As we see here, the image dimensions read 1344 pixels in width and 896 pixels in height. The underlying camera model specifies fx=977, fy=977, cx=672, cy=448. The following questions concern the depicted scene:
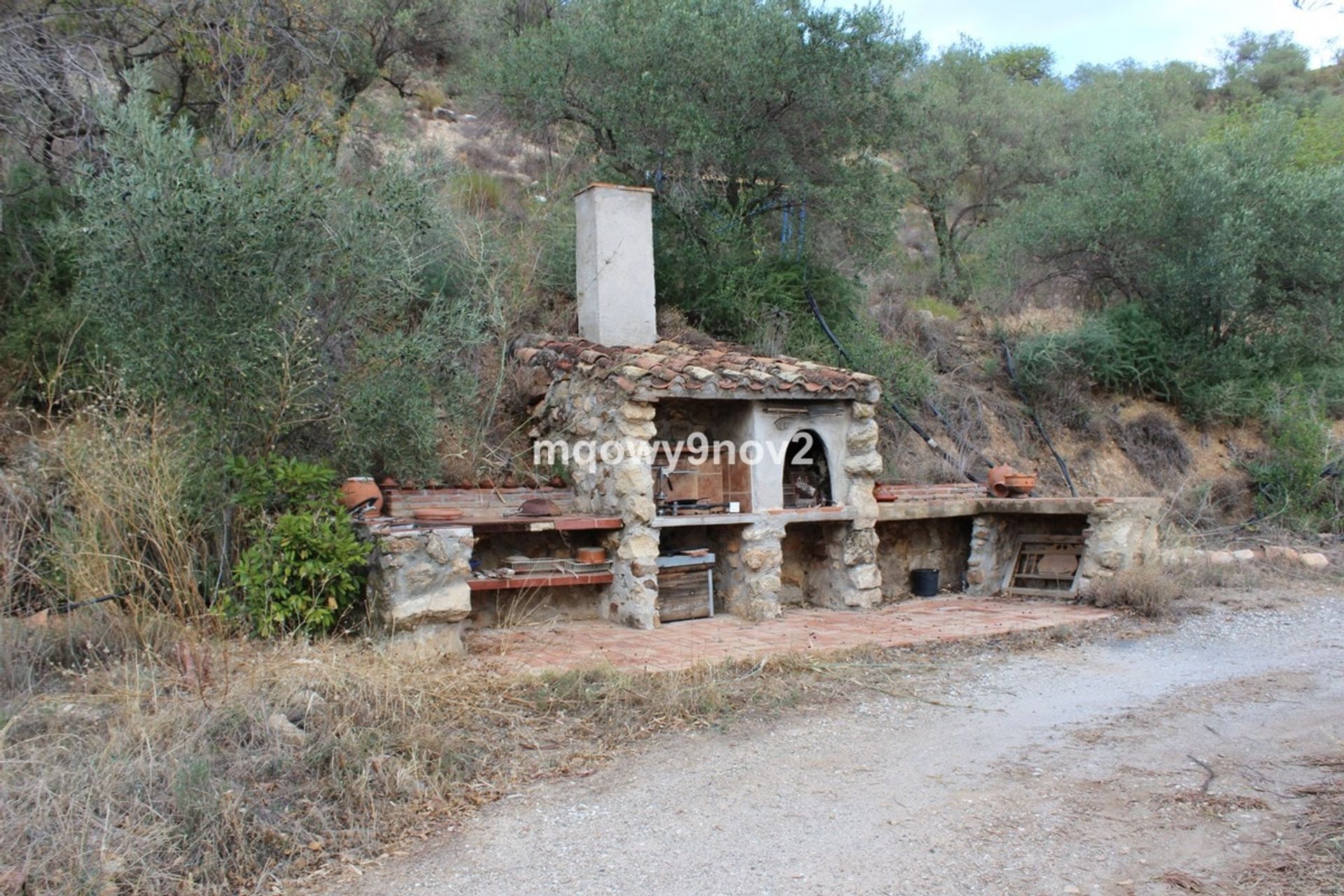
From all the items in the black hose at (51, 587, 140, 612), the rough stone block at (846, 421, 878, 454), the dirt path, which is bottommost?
the dirt path

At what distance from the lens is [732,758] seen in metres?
5.08

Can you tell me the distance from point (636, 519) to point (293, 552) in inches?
108

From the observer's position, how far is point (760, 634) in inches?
307

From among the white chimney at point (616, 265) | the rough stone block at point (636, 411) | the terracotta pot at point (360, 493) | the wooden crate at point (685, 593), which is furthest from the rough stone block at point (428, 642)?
the white chimney at point (616, 265)

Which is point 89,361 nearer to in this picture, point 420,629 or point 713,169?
point 420,629

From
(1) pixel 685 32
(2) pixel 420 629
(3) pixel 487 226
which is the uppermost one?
(1) pixel 685 32

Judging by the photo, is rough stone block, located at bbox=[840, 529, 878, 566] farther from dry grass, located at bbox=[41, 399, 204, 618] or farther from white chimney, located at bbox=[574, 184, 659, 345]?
dry grass, located at bbox=[41, 399, 204, 618]

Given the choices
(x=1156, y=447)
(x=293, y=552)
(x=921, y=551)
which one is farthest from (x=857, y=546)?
(x=1156, y=447)

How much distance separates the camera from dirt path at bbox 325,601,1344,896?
377cm

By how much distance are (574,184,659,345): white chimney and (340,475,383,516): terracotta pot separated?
277 cm

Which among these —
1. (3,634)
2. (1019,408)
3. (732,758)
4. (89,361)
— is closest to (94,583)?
(3,634)

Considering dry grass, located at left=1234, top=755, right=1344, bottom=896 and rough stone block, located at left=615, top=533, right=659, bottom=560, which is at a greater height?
rough stone block, located at left=615, top=533, right=659, bottom=560

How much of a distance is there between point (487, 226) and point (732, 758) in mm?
8381

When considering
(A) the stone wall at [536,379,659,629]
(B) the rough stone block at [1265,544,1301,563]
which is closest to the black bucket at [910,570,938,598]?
(A) the stone wall at [536,379,659,629]
